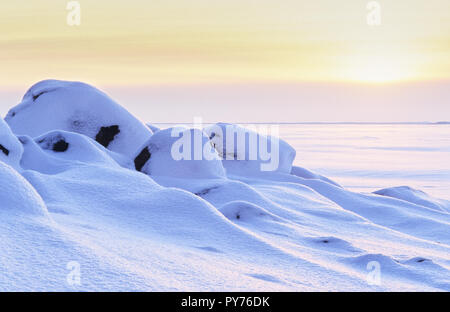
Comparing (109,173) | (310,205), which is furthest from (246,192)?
(109,173)

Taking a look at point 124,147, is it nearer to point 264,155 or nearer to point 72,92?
point 72,92

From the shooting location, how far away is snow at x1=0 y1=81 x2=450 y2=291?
3441 millimetres

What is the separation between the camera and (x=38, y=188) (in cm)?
548

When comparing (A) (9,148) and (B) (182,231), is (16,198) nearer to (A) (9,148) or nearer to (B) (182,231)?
(B) (182,231)

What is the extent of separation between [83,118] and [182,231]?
262 inches

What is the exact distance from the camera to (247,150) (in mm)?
12102

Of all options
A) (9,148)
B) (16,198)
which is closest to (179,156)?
(9,148)

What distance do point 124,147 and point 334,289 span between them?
7.51m

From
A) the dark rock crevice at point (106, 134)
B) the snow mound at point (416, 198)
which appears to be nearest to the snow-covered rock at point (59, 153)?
the dark rock crevice at point (106, 134)

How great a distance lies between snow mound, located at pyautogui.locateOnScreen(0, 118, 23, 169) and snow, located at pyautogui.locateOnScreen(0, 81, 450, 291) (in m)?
0.02

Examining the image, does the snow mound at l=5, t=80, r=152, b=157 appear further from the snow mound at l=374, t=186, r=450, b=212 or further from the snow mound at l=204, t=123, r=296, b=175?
the snow mound at l=374, t=186, r=450, b=212

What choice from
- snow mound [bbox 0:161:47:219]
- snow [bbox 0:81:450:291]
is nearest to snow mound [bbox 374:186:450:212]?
snow [bbox 0:81:450:291]

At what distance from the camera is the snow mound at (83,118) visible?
34.9 feet

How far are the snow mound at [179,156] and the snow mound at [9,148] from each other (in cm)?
246
